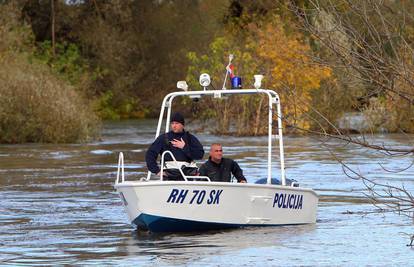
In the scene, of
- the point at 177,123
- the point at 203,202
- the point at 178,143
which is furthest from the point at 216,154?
the point at 203,202

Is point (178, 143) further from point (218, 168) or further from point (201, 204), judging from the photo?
point (201, 204)

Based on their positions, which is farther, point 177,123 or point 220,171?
point 220,171

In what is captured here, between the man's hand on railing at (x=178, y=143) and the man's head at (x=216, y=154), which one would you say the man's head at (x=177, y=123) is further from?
the man's head at (x=216, y=154)

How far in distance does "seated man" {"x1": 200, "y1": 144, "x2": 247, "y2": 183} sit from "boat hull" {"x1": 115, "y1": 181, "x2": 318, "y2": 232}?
21.0 inches

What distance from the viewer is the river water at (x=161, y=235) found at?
13.9 metres

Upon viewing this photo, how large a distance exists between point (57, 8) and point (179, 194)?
54.1 meters

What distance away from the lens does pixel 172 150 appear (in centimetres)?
1594

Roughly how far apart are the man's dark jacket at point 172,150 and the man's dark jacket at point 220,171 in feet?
1.16

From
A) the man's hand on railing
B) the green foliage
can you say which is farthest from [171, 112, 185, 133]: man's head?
the green foliage

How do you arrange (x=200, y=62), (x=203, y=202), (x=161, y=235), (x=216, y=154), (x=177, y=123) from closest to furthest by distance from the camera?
(x=203, y=202) < (x=161, y=235) < (x=177, y=123) < (x=216, y=154) < (x=200, y=62)

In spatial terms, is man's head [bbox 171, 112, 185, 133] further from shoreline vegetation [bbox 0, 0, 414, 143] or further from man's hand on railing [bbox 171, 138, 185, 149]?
shoreline vegetation [bbox 0, 0, 414, 143]

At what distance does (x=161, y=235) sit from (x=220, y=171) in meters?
1.25

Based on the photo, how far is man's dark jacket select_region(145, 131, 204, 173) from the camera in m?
15.9

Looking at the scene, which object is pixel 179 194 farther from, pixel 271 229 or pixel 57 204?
pixel 57 204
